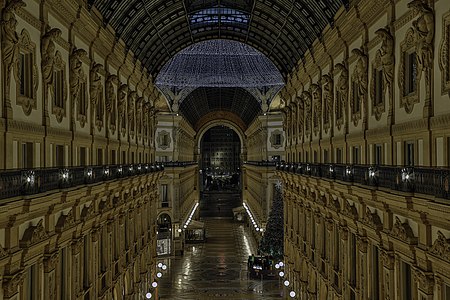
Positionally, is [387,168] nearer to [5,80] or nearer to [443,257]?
[443,257]

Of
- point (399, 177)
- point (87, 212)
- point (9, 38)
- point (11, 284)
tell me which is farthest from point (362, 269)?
point (9, 38)

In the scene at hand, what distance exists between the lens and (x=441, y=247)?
1365 cm

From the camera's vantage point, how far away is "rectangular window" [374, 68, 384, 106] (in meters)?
20.5

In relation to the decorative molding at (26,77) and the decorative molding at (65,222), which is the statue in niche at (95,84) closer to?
the decorative molding at (65,222)

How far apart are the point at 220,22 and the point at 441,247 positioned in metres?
36.1

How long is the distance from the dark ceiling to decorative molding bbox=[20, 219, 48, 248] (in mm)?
12898

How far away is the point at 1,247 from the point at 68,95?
9.16 meters

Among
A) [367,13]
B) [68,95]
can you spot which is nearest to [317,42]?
[367,13]

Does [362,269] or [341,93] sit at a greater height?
[341,93]

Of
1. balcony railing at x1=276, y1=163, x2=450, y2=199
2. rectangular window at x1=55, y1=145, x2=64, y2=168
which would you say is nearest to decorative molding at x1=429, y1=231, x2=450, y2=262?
balcony railing at x1=276, y1=163, x2=450, y2=199

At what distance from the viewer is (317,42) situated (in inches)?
1308

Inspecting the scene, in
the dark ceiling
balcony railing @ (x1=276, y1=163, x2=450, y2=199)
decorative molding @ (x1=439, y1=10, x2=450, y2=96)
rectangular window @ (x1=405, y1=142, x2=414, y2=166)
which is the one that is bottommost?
balcony railing @ (x1=276, y1=163, x2=450, y2=199)

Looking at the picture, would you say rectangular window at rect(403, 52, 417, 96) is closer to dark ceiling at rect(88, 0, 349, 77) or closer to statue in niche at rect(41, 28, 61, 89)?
dark ceiling at rect(88, 0, 349, 77)

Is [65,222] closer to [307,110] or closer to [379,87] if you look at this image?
[379,87]
